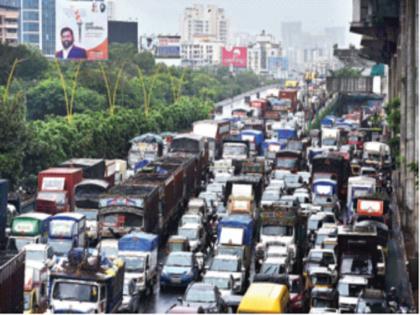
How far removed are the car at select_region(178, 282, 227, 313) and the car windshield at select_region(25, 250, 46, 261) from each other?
11.8 ft

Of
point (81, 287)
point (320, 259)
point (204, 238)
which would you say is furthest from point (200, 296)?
point (204, 238)

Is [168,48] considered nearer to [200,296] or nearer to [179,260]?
[179,260]

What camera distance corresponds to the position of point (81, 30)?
79.4 meters

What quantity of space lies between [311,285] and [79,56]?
54571mm

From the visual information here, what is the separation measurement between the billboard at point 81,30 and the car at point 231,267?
172 feet

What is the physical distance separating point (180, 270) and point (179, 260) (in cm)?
37

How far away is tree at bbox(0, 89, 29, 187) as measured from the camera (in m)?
35.8

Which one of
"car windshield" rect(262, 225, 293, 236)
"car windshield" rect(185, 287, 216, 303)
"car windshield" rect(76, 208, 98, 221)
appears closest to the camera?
"car windshield" rect(185, 287, 216, 303)

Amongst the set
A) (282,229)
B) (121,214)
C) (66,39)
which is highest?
(66,39)

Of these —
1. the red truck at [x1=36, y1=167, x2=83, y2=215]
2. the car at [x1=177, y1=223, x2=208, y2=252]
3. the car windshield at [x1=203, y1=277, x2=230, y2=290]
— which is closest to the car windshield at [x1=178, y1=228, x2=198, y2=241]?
the car at [x1=177, y1=223, x2=208, y2=252]

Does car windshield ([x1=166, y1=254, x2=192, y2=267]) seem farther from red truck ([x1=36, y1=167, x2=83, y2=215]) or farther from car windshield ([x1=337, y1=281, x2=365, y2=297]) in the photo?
red truck ([x1=36, y1=167, x2=83, y2=215])

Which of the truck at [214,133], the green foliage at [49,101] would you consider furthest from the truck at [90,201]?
the green foliage at [49,101]

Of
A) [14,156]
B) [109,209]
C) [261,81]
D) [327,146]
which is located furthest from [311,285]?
[261,81]

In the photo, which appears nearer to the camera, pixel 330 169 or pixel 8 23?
pixel 330 169
